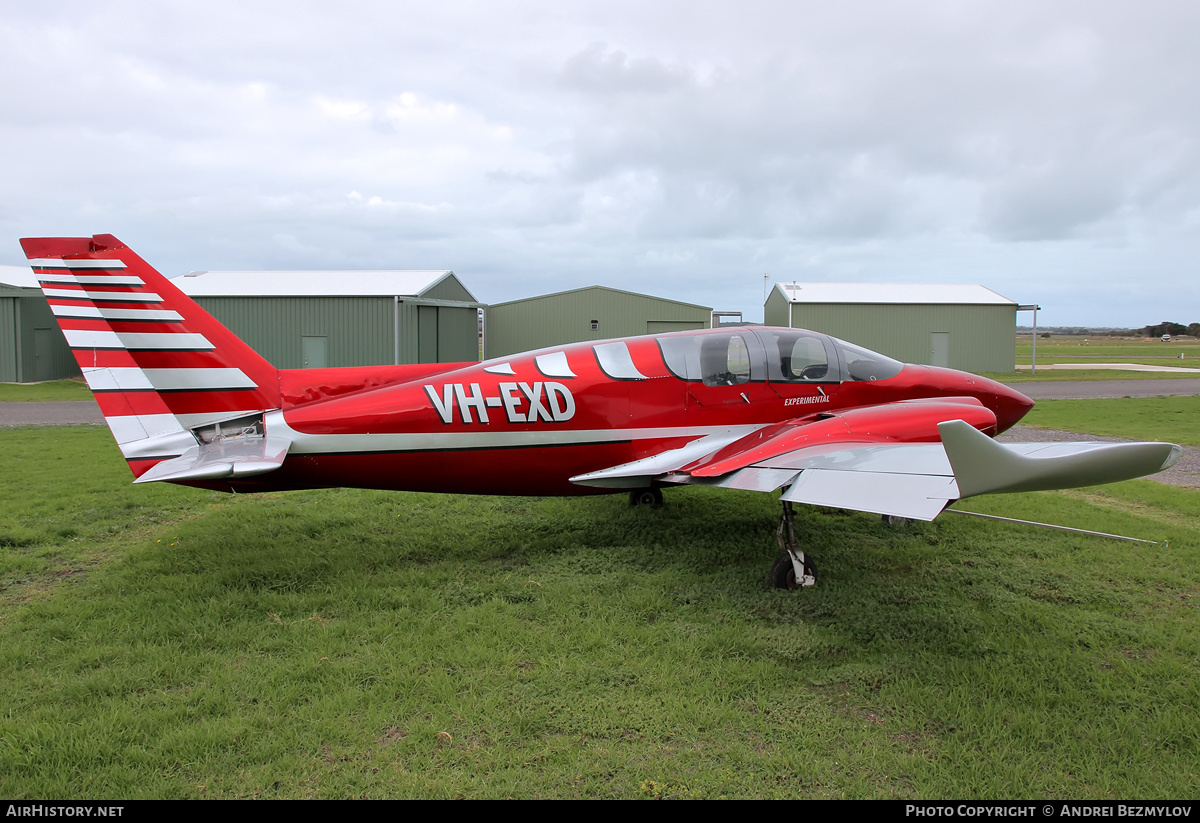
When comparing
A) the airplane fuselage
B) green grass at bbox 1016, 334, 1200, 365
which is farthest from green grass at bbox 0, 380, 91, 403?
green grass at bbox 1016, 334, 1200, 365

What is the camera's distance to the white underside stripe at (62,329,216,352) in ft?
20.1

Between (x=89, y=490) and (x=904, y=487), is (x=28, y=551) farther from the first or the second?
(x=904, y=487)

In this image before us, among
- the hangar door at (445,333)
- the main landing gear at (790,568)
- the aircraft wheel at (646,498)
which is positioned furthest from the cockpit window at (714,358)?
the hangar door at (445,333)

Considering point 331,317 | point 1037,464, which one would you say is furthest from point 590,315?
point 1037,464

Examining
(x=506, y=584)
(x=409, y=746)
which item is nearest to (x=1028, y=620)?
(x=506, y=584)

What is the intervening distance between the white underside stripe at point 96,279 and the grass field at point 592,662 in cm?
263

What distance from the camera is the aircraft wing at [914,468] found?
3939 millimetres

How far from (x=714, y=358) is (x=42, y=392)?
27.0 metres

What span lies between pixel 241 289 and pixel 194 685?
2658cm

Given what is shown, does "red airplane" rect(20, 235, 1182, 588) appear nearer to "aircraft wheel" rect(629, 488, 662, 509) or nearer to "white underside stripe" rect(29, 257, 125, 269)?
"white underside stripe" rect(29, 257, 125, 269)

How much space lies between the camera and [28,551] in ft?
23.3

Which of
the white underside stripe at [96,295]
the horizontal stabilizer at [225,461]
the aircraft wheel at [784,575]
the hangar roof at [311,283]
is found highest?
the hangar roof at [311,283]

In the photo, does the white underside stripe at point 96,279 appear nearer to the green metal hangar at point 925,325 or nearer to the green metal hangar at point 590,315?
the green metal hangar at point 590,315

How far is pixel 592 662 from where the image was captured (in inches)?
187
